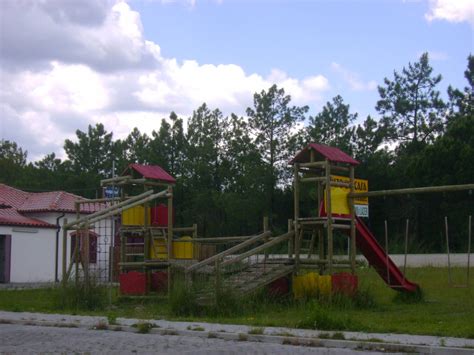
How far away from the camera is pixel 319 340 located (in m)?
12.2

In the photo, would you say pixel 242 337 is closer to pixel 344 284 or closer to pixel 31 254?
pixel 344 284

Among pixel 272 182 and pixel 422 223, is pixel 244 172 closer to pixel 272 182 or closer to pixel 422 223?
pixel 272 182

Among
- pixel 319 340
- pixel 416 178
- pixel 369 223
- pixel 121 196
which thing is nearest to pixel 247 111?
pixel 369 223

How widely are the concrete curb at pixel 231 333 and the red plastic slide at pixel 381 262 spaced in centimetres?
649

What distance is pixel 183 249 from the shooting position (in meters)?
23.4

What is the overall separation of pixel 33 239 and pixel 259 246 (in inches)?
848

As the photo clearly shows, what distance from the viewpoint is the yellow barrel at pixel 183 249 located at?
76.2ft

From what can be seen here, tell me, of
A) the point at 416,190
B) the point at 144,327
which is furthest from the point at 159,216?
the point at 144,327

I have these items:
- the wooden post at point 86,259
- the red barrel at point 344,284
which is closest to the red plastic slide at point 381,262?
the red barrel at point 344,284

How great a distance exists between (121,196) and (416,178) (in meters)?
35.1

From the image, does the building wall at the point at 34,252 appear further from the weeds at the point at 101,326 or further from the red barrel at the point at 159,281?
the weeds at the point at 101,326

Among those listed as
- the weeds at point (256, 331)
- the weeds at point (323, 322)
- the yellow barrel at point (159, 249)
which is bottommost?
the weeds at point (256, 331)

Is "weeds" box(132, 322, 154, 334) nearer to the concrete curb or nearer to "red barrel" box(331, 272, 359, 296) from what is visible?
the concrete curb

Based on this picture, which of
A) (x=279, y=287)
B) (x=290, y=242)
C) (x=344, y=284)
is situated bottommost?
(x=279, y=287)
